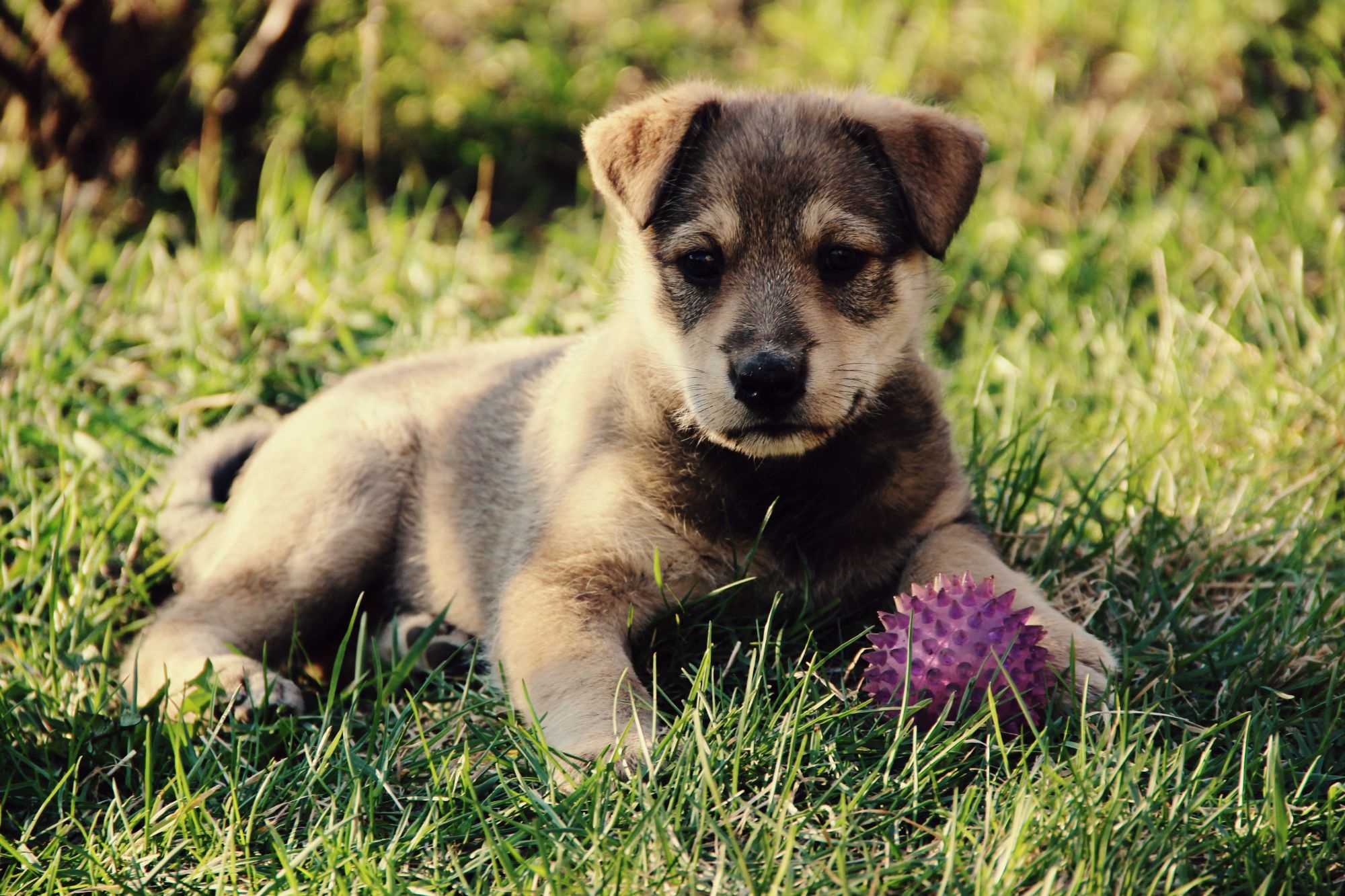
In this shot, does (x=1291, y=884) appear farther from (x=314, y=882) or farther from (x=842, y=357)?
(x=314, y=882)

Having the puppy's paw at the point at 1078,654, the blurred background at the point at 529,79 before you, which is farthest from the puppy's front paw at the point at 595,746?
the blurred background at the point at 529,79

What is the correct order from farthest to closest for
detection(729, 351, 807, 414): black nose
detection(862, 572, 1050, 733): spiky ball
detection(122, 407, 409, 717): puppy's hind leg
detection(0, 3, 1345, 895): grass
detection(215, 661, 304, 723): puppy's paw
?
detection(122, 407, 409, 717): puppy's hind leg < detection(215, 661, 304, 723): puppy's paw < detection(729, 351, 807, 414): black nose < detection(862, 572, 1050, 733): spiky ball < detection(0, 3, 1345, 895): grass

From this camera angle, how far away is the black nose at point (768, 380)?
3078 mm

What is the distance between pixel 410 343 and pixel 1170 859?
3732 millimetres

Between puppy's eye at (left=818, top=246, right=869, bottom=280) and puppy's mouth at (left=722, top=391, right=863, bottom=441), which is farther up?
puppy's eye at (left=818, top=246, right=869, bottom=280)

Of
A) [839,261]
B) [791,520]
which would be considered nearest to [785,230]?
[839,261]

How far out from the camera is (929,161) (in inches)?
135

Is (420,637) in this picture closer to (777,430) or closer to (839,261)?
(777,430)

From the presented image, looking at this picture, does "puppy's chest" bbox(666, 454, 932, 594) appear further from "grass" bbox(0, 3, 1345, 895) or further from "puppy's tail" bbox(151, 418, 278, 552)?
"puppy's tail" bbox(151, 418, 278, 552)

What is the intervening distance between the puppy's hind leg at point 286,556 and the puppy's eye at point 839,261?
157 centimetres

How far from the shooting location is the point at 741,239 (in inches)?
132

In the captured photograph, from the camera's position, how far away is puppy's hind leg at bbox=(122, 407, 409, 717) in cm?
369

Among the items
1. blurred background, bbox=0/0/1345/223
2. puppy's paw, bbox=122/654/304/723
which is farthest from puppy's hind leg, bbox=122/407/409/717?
blurred background, bbox=0/0/1345/223

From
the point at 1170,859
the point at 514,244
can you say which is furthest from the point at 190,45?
the point at 1170,859
